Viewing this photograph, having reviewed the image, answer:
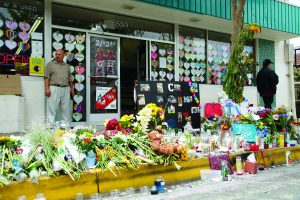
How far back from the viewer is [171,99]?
893 centimetres

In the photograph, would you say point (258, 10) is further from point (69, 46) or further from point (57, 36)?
point (57, 36)

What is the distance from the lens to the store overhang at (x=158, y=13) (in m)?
9.24

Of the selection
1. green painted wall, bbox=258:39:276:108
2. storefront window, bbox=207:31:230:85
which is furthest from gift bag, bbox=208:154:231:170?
green painted wall, bbox=258:39:276:108

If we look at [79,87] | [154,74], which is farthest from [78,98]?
[154,74]

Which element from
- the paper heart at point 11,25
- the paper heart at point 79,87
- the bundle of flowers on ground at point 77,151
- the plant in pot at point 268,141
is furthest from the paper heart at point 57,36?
the plant in pot at point 268,141

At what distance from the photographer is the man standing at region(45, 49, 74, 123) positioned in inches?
321

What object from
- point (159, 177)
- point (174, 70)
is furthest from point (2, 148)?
point (174, 70)

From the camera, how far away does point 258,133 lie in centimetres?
672

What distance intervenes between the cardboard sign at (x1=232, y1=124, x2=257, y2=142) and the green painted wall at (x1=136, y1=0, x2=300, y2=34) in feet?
14.2

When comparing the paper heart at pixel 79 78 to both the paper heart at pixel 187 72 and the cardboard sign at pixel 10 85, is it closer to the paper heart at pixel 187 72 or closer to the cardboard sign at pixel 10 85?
the cardboard sign at pixel 10 85

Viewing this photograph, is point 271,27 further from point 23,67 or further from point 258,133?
point 23,67

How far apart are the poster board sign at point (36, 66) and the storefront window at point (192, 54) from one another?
4625mm

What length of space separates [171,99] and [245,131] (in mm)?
2752

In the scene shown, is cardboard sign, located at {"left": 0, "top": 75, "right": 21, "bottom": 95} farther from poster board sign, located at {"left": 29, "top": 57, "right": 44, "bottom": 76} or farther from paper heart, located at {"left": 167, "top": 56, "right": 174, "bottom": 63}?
paper heart, located at {"left": 167, "top": 56, "right": 174, "bottom": 63}
